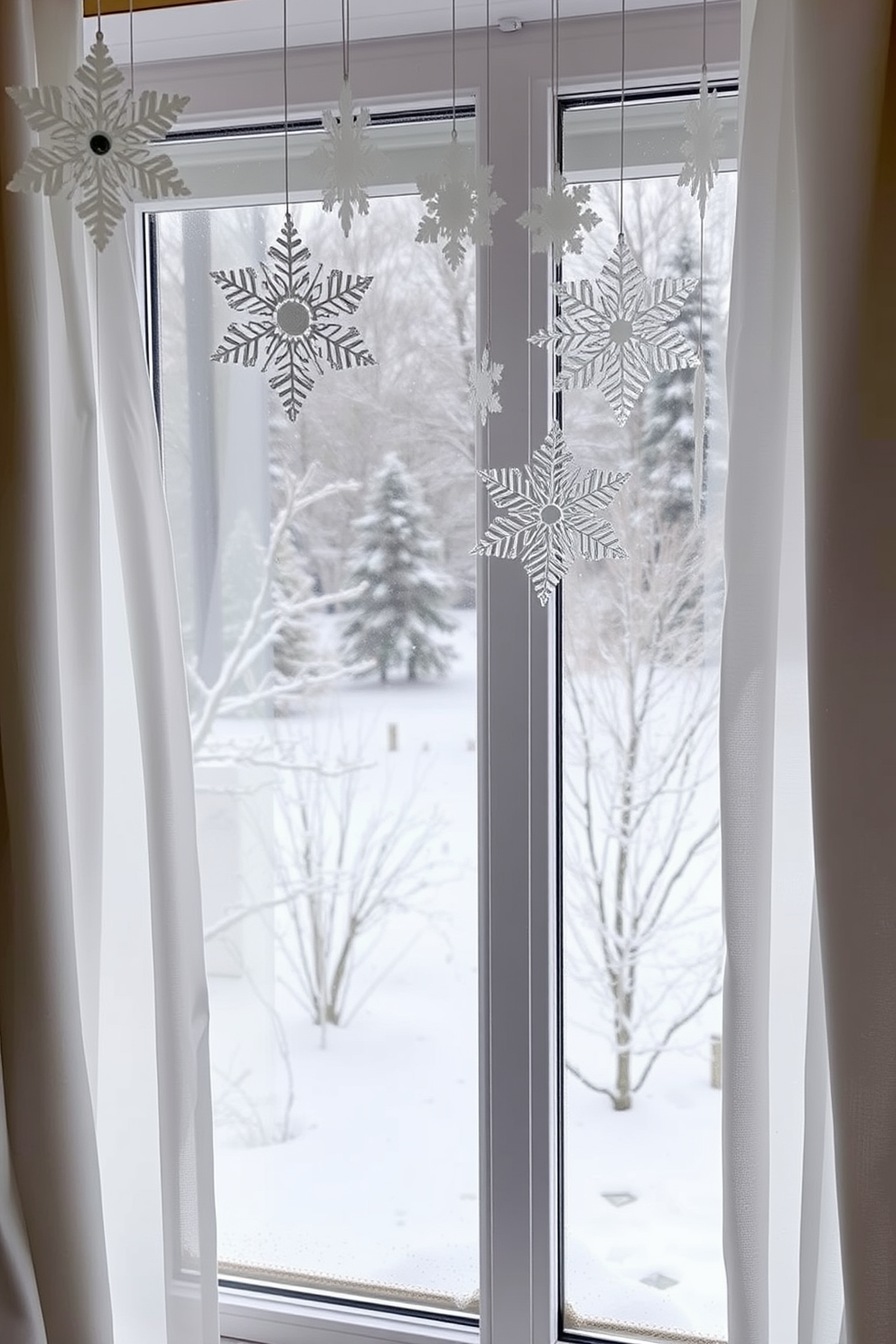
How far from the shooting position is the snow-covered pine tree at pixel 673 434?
50.9 inches

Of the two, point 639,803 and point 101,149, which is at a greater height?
point 101,149

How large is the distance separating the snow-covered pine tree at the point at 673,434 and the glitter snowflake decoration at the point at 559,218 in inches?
12.4

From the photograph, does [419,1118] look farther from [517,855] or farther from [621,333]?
[621,333]

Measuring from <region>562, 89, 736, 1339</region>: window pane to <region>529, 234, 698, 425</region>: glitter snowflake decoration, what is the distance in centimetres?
25

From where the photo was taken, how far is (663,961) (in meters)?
1.37

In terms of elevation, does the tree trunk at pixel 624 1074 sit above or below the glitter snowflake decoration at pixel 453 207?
below

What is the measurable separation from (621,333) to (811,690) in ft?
1.14

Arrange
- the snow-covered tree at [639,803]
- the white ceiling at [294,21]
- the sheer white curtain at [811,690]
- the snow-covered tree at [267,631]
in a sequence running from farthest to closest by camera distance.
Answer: the snow-covered tree at [267,631], the snow-covered tree at [639,803], the white ceiling at [294,21], the sheer white curtain at [811,690]

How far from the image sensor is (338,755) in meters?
1.46

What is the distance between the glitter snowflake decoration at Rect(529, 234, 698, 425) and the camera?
102 cm

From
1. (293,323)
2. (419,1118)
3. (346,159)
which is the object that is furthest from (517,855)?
(346,159)

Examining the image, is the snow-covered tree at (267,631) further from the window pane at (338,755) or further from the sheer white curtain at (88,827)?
the sheer white curtain at (88,827)

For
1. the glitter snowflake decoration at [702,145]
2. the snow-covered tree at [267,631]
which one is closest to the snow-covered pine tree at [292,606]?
the snow-covered tree at [267,631]

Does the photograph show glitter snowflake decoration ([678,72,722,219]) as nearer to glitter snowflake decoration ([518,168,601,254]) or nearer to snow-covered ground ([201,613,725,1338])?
glitter snowflake decoration ([518,168,601,254])
